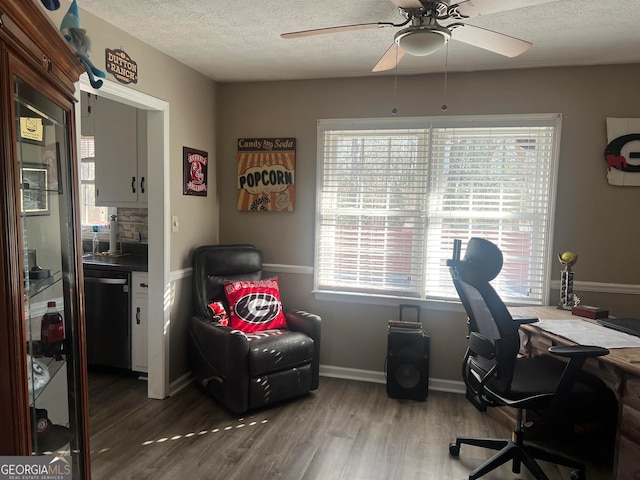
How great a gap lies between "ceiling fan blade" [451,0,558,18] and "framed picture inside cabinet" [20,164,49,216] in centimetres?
173

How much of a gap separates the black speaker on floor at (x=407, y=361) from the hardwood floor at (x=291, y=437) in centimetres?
8

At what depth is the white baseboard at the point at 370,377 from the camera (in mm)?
3332

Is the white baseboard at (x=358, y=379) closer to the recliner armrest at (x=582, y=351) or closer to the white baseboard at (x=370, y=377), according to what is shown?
the white baseboard at (x=370, y=377)

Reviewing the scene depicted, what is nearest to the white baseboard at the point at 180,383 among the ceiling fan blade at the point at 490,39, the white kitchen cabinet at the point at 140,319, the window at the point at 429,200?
the white kitchen cabinet at the point at 140,319

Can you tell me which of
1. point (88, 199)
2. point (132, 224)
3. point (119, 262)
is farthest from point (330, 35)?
point (88, 199)

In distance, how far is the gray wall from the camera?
9.84 feet

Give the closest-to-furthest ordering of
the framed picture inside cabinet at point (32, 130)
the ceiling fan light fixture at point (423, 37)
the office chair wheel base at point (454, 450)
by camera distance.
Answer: the framed picture inside cabinet at point (32, 130) → the ceiling fan light fixture at point (423, 37) → the office chair wheel base at point (454, 450)

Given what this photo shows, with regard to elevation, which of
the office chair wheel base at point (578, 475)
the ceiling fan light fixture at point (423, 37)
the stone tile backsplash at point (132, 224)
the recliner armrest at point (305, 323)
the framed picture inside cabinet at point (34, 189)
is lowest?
the office chair wheel base at point (578, 475)

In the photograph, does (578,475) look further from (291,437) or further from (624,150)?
(624,150)

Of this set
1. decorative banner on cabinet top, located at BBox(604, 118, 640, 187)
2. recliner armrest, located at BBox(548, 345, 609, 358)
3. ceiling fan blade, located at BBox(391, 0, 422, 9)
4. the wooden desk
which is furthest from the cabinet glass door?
decorative banner on cabinet top, located at BBox(604, 118, 640, 187)

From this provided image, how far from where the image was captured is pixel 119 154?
3.57 metres

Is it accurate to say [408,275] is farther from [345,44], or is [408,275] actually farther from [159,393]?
[159,393]

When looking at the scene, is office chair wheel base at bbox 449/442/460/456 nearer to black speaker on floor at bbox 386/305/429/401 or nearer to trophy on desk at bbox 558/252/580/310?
black speaker on floor at bbox 386/305/429/401

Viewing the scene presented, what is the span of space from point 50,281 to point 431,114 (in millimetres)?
2803
